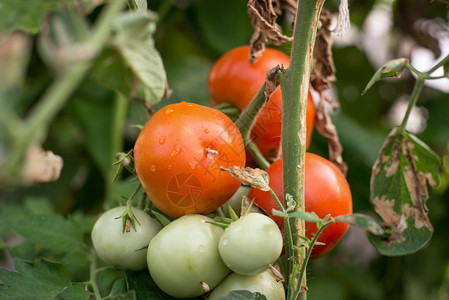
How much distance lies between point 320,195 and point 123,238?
166 mm

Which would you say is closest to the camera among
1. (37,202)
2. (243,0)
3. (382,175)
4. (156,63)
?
(156,63)

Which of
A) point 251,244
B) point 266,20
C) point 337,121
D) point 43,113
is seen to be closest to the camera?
point 43,113

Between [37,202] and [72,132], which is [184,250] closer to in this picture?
[37,202]

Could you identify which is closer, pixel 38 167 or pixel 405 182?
pixel 38 167

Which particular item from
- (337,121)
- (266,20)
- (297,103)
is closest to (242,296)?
(297,103)

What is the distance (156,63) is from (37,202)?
403mm

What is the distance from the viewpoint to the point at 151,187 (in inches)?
13.7

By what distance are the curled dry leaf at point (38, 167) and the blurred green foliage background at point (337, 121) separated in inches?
19.3

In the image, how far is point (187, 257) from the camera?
0.32 m

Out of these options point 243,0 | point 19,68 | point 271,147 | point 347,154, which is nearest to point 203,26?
point 243,0

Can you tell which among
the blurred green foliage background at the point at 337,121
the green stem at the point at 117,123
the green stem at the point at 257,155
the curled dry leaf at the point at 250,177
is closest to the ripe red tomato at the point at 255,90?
the green stem at the point at 257,155

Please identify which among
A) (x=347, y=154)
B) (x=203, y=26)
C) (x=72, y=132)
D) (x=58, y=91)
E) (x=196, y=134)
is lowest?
(x=72, y=132)

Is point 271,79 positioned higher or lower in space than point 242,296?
higher

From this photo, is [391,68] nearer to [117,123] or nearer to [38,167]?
[38,167]
